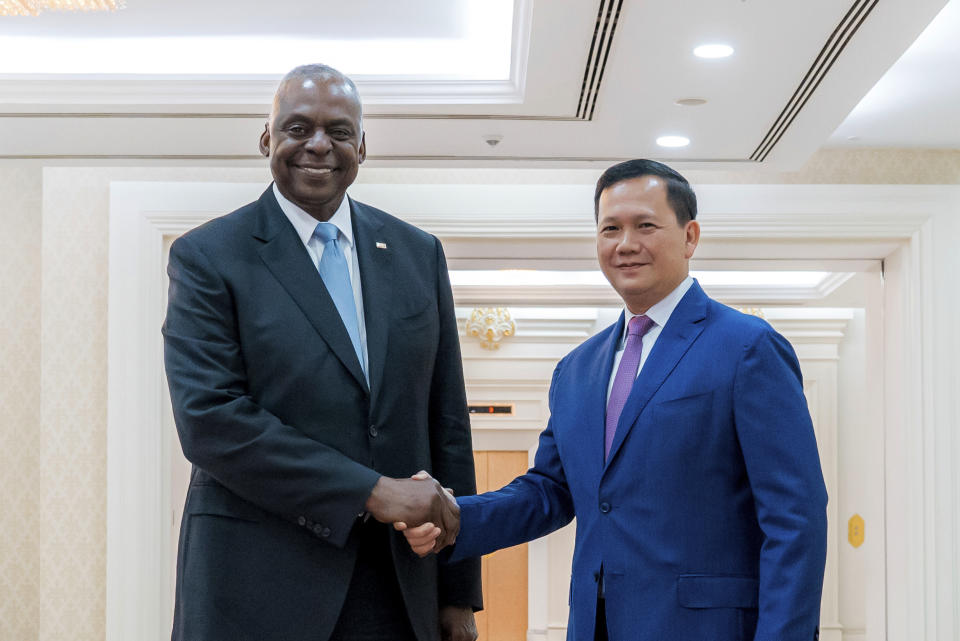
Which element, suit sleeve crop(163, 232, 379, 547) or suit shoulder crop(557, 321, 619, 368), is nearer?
suit sleeve crop(163, 232, 379, 547)

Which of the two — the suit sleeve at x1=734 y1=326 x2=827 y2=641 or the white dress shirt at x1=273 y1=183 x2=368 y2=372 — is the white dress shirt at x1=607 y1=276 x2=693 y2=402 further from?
the white dress shirt at x1=273 y1=183 x2=368 y2=372

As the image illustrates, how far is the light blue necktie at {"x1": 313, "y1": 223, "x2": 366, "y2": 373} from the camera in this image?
1975 mm

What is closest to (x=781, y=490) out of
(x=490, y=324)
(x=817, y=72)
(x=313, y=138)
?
(x=313, y=138)

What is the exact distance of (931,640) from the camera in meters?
5.24

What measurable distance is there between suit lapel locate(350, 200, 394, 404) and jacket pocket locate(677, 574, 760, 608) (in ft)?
2.20

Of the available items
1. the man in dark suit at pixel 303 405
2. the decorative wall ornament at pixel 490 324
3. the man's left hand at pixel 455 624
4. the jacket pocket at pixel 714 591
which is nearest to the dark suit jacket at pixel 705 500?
the jacket pocket at pixel 714 591

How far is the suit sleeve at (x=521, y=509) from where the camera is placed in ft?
7.29

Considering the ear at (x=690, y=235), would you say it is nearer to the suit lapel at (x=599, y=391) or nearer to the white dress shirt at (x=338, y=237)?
the suit lapel at (x=599, y=391)

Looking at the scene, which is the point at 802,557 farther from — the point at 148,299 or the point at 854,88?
the point at 148,299

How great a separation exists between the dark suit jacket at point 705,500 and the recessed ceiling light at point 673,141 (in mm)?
2678

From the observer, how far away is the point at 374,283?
2.01m

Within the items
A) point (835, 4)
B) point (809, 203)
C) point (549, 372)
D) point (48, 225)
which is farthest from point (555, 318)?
point (835, 4)

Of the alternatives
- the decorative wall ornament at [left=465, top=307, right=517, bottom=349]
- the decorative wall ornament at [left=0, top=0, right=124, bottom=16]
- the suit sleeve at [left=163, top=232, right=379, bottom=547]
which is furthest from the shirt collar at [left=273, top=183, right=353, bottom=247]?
the decorative wall ornament at [left=465, top=307, right=517, bottom=349]

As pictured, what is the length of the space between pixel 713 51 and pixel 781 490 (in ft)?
6.95
